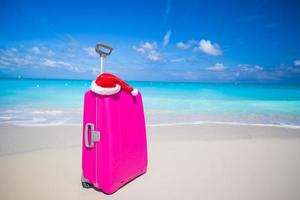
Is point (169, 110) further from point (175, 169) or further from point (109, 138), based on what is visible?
point (109, 138)

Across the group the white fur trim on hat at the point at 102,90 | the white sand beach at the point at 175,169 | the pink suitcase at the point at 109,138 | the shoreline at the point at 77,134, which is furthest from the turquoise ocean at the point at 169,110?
the white fur trim on hat at the point at 102,90

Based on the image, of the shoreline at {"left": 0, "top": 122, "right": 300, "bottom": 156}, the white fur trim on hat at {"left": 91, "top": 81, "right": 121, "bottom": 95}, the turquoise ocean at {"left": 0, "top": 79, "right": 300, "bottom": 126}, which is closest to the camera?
the white fur trim on hat at {"left": 91, "top": 81, "right": 121, "bottom": 95}

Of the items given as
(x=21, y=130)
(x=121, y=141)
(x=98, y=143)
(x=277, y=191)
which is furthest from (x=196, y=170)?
(x=21, y=130)

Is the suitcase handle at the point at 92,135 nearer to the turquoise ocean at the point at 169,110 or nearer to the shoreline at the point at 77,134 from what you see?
the shoreline at the point at 77,134

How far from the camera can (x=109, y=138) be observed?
4.33ft

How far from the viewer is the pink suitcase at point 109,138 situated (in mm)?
1321

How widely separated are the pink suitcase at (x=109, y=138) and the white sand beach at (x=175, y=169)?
10cm

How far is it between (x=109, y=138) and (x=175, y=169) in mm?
748

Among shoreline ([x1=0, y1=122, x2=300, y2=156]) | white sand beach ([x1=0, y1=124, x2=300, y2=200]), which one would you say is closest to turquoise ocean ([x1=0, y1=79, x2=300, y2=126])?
shoreline ([x1=0, y1=122, x2=300, y2=156])

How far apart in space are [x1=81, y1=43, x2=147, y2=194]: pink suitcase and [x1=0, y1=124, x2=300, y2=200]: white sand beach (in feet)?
0.33

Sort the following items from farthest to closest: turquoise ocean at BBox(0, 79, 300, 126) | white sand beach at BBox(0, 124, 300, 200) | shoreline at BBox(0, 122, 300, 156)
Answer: turquoise ocean at BBox(0, 79, 300, 126) < shoreline at BBox(0, 122, 300, 156) < white sand beach at BBox(0, 124, 300, 200)

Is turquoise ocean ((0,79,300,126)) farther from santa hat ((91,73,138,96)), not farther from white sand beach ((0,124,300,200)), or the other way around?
santa hat ((91,73,138,96))

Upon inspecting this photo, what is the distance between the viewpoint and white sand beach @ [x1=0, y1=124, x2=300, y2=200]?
4.69 ft

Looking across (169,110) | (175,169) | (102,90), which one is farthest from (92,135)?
(169,110)
